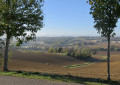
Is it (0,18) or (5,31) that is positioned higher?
(0,18)

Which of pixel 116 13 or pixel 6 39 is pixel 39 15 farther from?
pixel 116 13

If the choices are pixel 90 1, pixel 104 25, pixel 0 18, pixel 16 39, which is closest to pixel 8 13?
pixel 0 18

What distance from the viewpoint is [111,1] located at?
1258 cm

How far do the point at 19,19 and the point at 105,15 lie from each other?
7.86 m

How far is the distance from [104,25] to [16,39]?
27.7 ft

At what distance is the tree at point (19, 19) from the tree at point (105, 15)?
5.45m

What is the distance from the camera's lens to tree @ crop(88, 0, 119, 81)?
41.6 feet

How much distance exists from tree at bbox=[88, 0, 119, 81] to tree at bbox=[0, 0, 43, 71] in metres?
5.45

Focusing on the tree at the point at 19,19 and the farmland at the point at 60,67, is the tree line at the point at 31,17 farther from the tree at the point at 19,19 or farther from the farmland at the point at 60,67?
the farmland at the point at 60,67

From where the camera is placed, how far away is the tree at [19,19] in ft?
46.1

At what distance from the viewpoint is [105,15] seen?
13.3m

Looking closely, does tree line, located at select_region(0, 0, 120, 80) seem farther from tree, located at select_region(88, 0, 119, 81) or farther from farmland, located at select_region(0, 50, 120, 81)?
farmland, located at select_region(0, 50, 120, 81)

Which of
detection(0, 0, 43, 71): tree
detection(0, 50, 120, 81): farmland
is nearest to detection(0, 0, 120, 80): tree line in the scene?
detection(0, 0, 43, 71): tree

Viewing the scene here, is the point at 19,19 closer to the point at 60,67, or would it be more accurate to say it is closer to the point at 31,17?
the point at 31,17
